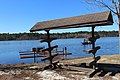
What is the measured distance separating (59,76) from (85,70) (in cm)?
157

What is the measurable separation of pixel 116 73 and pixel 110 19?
2.72 m

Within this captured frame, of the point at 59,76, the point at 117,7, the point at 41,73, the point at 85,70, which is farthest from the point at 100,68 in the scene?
the point at 117,7

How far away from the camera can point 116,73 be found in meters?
10.4

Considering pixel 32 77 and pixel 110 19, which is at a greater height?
pixel 110 19

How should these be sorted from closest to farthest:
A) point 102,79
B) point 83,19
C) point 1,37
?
point 102,79 < point 83,19 < point 1,37

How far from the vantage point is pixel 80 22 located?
1091 cm

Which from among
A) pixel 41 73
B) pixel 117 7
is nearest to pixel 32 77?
pixel 41 73

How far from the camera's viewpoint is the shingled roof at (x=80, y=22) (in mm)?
10126

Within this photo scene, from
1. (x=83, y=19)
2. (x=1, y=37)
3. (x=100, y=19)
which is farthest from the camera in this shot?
(x=1, y=37)

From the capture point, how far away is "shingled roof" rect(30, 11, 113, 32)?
1013 cm

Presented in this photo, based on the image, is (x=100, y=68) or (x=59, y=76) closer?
(x=59, y=76)

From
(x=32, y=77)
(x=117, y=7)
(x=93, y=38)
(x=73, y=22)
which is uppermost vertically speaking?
(x=117, y=7)

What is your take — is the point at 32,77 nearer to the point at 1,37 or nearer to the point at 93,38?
the point at 93,38

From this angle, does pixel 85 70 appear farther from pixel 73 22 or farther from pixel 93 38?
pixel 73 22
